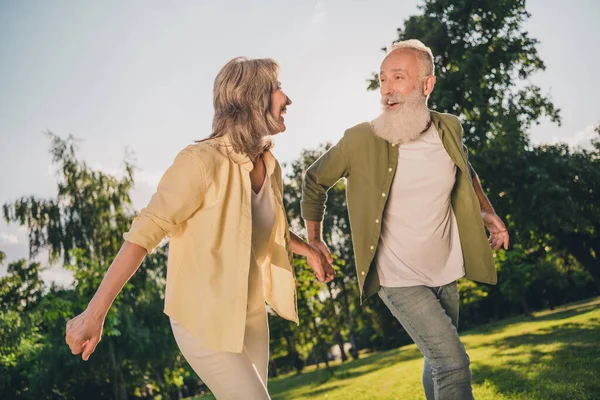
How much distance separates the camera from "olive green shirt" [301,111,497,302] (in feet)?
11.6

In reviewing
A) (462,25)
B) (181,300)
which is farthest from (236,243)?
(462,25)

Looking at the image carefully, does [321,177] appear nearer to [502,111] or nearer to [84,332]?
[84,332]

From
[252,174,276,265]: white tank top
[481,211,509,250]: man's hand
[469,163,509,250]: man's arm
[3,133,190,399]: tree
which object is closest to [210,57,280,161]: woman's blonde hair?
[252,174,276,265]: white tank top

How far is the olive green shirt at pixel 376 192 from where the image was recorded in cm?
353

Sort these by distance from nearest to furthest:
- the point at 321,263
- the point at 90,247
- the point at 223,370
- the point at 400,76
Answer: the point at 223,370
the point at 321,263
the point at 400,76
the point at 90,247

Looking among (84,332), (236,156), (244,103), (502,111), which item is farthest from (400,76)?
(502,111)

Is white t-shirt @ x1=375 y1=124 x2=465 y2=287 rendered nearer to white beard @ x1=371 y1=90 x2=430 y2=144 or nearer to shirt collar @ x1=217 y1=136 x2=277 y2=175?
white beard @ x1=371 y1=90 x2=430 y2=144

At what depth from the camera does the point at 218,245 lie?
95.8 inches

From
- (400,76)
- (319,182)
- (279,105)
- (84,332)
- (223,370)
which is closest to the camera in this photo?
(84,332)

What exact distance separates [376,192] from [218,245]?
1407mm

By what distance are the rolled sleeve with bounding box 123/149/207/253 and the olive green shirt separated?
140cm

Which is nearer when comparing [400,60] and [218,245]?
[218,245]

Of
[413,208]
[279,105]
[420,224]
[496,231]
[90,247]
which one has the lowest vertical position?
[496,231]

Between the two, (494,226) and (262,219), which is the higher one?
(262,219)
